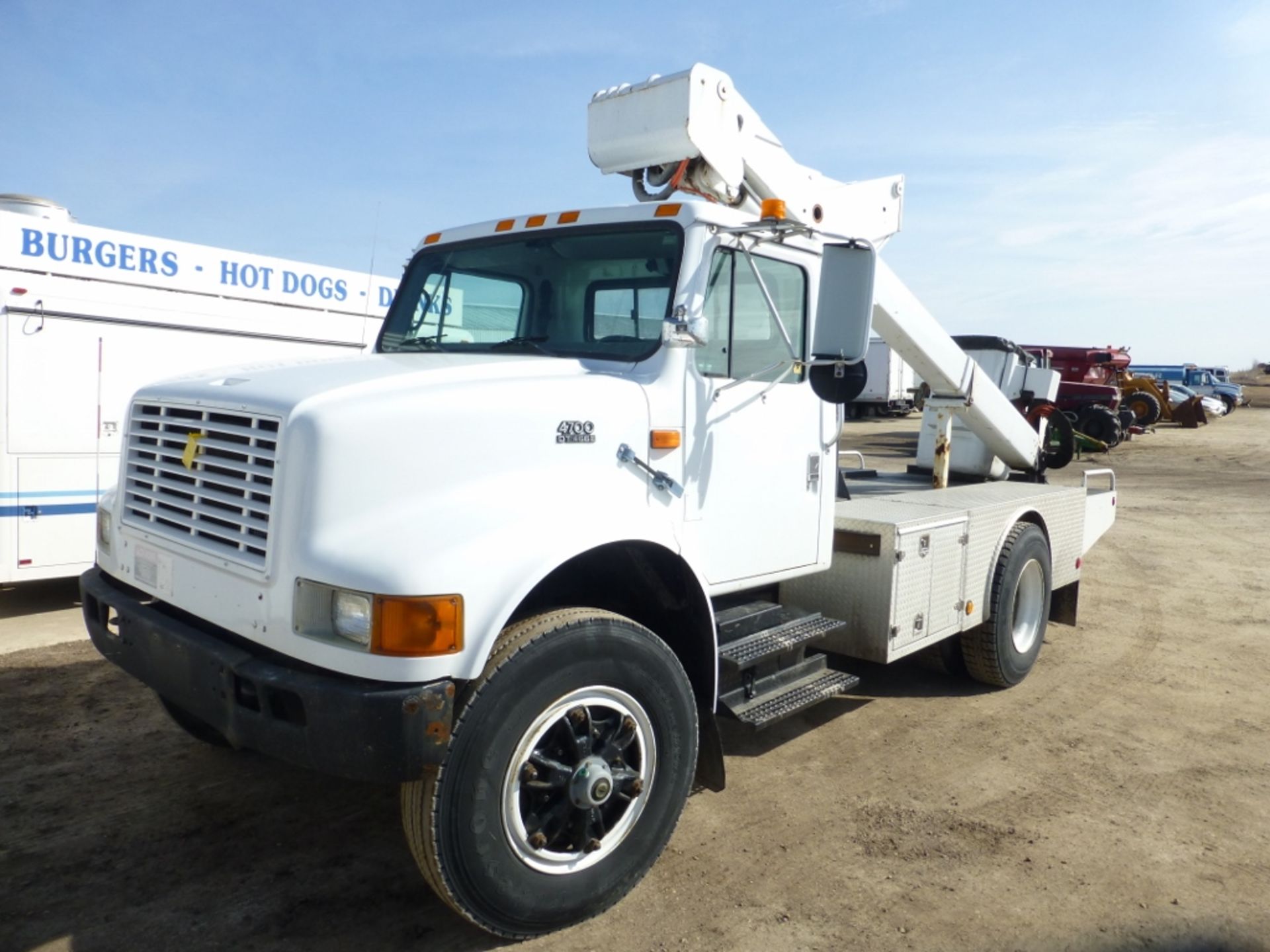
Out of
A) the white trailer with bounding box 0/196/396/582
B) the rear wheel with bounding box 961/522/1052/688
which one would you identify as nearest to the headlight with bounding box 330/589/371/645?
the rear wheel with bounding box 961/522/1052/688

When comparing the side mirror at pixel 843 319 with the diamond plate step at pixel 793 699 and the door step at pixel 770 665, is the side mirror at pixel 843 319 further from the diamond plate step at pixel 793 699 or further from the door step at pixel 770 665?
the diamond plate step at pixel 793 699

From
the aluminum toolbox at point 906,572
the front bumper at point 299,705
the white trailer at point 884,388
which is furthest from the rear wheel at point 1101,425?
the front bumper at point 299,705

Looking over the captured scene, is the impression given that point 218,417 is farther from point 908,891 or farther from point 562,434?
point 908,891

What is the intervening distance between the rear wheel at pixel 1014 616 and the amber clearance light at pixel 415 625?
411 centimetres

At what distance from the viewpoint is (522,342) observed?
3.86 m

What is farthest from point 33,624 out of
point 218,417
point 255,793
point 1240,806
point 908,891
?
point 1240,806

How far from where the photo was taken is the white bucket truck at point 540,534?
9.09 ft

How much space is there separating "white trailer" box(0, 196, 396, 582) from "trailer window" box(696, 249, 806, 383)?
4.40 m

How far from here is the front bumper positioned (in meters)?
2.65

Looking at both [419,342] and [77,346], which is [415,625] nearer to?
[419,342]

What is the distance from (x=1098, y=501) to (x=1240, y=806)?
11.9 feet

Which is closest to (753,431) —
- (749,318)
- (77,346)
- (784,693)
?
(749,318)

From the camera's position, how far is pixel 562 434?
10.5 ft

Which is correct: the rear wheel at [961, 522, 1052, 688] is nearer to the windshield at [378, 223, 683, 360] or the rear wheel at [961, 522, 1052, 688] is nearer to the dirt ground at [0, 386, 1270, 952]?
the dirt ground at [0, 386, 1270, 952]
